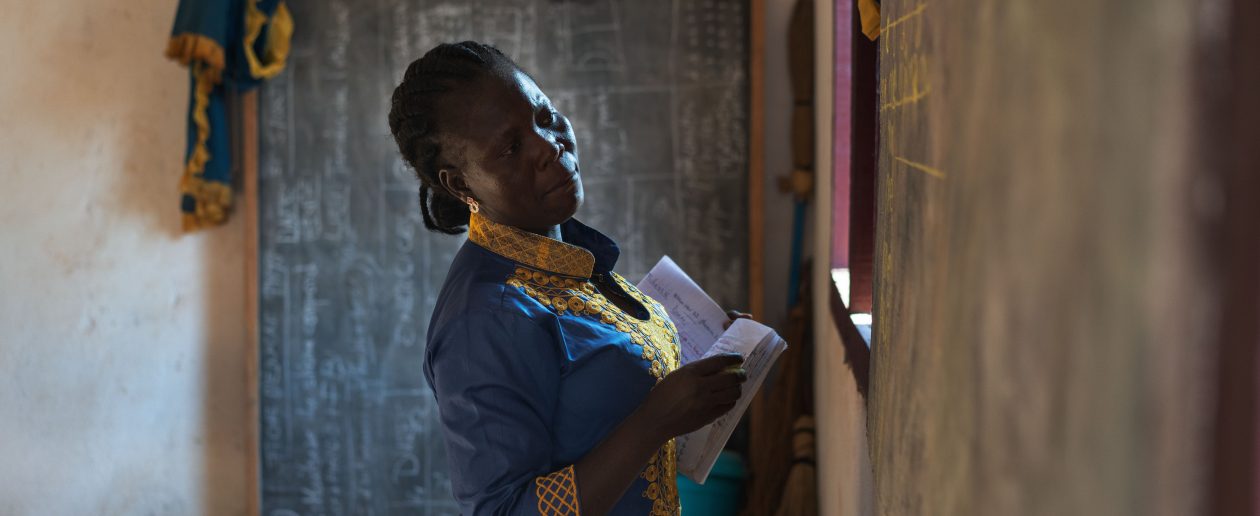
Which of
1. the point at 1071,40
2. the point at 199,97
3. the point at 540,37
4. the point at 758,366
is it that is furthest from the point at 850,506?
the point at 199,97

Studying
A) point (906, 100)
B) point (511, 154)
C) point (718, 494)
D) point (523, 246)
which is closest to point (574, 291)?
point (523, 246)

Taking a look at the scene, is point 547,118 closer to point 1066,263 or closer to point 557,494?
point 557,494

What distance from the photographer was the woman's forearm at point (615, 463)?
1.15 m

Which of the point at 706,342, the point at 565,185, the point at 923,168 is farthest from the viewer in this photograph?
the point at 706,342

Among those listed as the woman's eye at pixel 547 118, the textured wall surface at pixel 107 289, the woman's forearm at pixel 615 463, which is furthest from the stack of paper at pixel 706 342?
the textured wall surface at pixel 107 289

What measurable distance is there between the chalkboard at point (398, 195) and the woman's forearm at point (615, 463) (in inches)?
81.0

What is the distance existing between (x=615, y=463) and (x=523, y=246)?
28 centimetres

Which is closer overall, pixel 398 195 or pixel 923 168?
pixel 923 168

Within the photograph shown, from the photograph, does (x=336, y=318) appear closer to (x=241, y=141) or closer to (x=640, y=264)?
(x=241, y=141)

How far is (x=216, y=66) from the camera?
10.4 feet

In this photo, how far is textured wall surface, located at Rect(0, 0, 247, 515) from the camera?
3.10 metres

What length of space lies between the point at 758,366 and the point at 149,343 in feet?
8.40

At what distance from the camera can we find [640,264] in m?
3.26

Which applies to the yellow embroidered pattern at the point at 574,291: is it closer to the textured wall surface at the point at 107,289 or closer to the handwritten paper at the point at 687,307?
the handwritten paper at the point at 687,307
